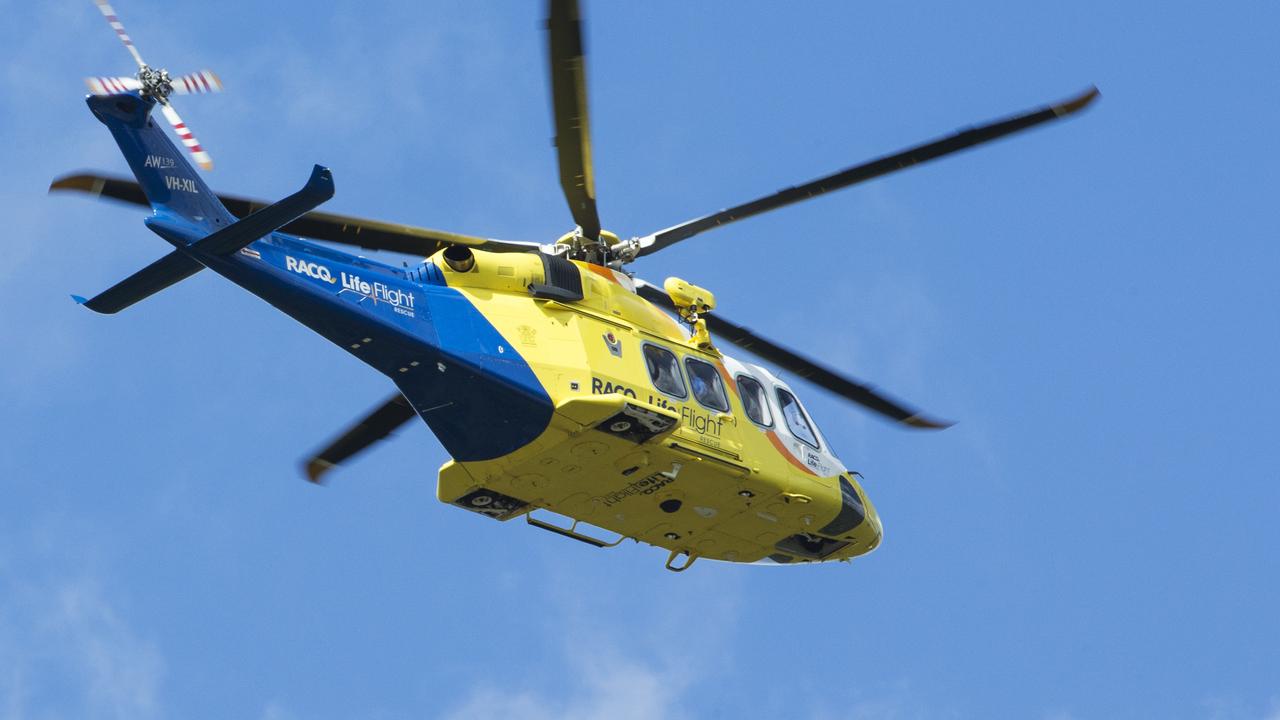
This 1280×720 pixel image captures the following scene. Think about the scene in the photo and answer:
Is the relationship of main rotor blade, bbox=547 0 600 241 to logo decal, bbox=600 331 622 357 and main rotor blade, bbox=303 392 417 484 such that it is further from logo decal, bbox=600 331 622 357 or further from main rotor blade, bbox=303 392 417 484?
main rotor blade, bbox=303 392 417 484

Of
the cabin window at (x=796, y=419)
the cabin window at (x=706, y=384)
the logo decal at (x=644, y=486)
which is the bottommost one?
the logo decal at (x=644, y=486)

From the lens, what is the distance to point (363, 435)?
27609 mm

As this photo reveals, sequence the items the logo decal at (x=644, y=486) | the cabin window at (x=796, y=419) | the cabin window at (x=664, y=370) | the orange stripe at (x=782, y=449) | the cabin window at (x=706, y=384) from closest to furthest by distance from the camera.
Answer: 1. the logo decal at (x=644, y=486)
2. the cabin window at (x=664, y=370)
3. the cabin window at (x=706, y=384)
4. the orange stripe at (x=782, y=449)
5. the cabin window at (x=796, y=419)

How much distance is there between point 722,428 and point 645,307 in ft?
6.83

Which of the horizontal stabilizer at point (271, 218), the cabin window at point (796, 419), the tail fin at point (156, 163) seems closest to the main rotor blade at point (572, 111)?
the horizontal stabilizer at point (271, 218)

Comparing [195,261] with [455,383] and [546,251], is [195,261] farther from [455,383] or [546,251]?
[546,251]

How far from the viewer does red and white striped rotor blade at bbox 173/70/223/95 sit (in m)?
21.5

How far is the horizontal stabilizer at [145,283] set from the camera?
22.8 meters

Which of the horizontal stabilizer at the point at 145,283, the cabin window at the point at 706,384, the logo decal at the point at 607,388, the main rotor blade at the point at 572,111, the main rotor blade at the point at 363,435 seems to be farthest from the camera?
the main rotor blade at the point at 363,435

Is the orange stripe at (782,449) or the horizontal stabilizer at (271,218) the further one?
the orange stripe at (782,449)

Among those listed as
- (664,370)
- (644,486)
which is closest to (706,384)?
(664,370)

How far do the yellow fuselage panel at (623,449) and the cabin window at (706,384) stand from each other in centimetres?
14

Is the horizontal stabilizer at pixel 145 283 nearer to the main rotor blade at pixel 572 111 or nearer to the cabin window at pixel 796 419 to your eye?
the main rotor blade at pixel 572 111

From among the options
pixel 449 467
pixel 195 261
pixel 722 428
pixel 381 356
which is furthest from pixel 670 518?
pixel 195 261
